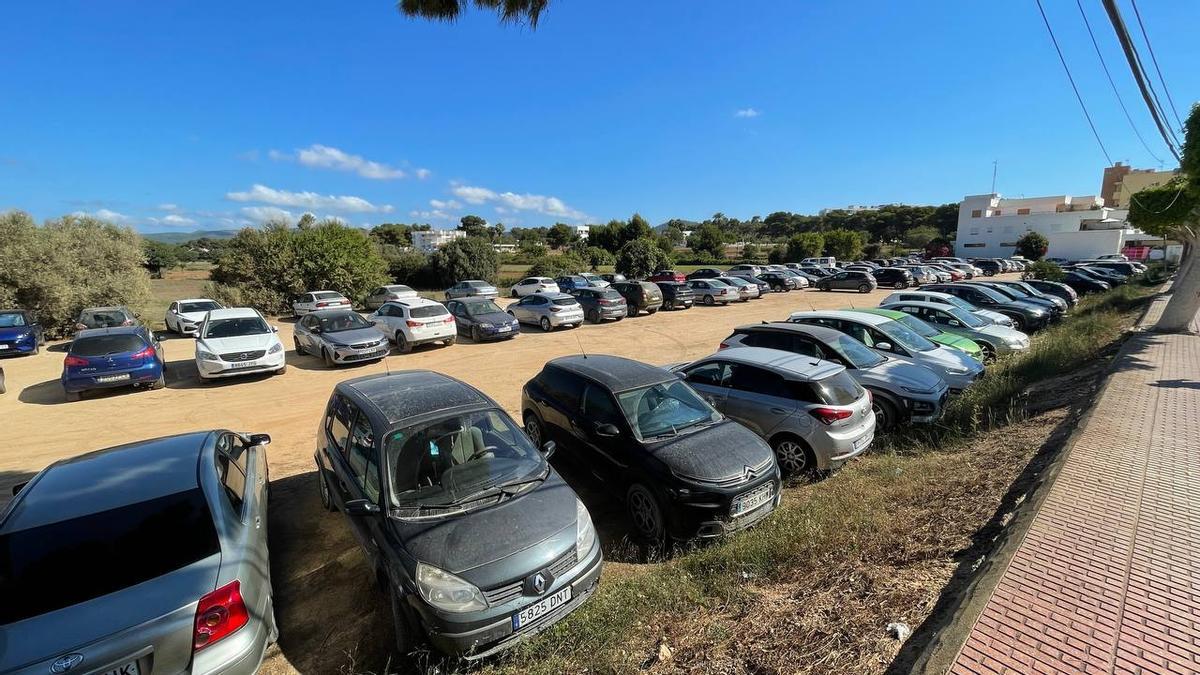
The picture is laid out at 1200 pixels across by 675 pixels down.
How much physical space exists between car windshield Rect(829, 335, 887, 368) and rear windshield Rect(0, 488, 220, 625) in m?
7.93

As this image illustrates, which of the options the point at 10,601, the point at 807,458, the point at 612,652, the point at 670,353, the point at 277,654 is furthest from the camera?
the point at 670,353

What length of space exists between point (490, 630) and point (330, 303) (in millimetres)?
20767

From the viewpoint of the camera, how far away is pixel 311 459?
7145 millimetres

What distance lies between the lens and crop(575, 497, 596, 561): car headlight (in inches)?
148

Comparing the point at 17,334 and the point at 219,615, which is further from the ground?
the point at 17,334

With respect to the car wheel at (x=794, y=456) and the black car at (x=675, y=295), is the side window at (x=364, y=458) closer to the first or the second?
the car wheel at (x=794, y=456)

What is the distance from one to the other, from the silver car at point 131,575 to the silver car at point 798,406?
485 centimetres

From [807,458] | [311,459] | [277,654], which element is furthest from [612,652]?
[311,459]

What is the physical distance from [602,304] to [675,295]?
4.88 meters

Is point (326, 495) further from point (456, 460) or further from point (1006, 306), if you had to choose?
point (1006, 306)

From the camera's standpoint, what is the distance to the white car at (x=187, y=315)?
1795 cm

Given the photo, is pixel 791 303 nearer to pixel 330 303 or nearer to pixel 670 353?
pixel 670 353

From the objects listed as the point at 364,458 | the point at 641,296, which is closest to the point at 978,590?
the point at 364,458

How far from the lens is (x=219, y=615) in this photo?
2863mm
